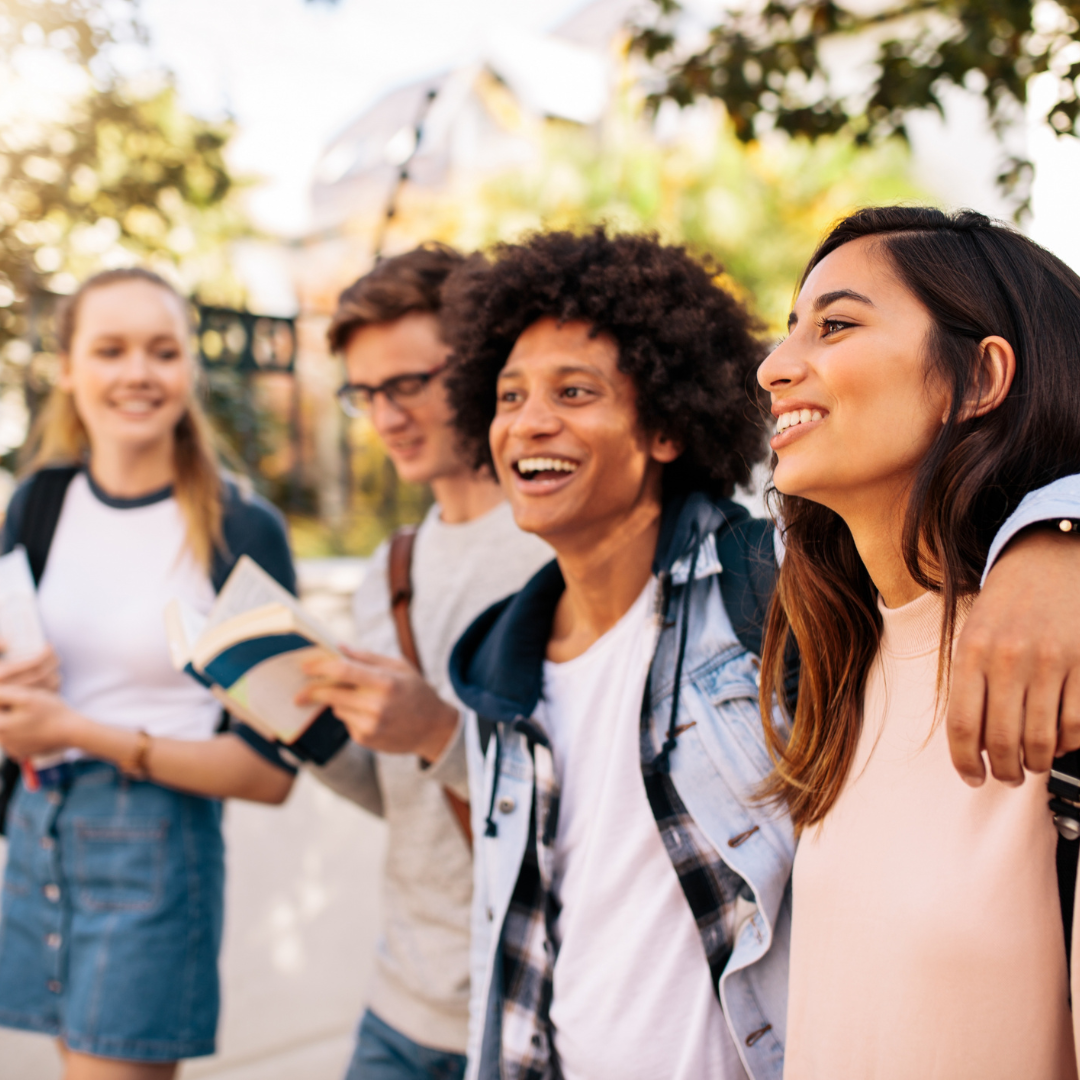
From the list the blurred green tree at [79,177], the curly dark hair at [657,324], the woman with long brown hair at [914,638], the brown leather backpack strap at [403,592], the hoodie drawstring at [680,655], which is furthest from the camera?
the blurred green tree at [79,177]

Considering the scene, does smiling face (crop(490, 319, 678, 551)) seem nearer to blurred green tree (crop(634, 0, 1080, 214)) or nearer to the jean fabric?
the jean fabric

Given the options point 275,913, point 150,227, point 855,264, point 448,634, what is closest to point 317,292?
point 150,227

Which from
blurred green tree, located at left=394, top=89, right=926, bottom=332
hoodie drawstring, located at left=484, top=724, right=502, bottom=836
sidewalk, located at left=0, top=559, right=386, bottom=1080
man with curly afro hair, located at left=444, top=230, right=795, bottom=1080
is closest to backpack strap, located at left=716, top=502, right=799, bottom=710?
man with curly afro hair, located at left=444, top=230, right=795, bottom=1080

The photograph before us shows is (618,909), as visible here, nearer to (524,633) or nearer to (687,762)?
(687,762)

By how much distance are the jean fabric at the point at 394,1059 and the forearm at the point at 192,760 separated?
2.13 ft

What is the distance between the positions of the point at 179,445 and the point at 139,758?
90 centimetres

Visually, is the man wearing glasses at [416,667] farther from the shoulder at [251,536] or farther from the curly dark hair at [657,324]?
the curly dark hair at [657,324]

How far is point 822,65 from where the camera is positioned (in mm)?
3365

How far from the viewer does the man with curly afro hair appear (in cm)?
172

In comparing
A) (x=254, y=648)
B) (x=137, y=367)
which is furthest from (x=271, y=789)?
(x=137, y=367)

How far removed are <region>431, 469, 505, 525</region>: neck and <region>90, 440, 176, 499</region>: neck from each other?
2.57 feet

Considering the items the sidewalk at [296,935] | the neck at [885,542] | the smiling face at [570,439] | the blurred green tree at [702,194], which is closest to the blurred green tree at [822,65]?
the smiling face at [570,439]

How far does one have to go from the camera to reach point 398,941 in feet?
8.13

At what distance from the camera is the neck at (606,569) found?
2.03 m
